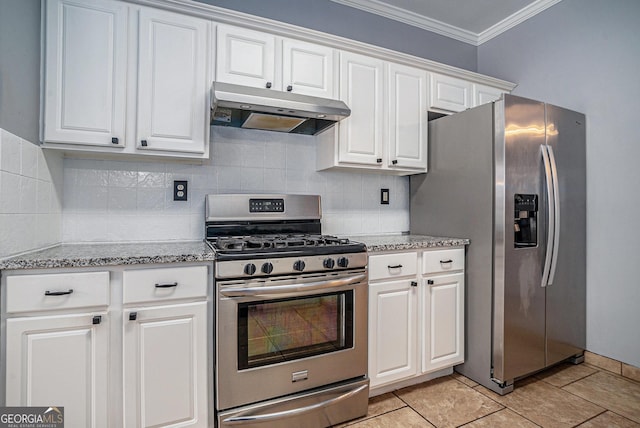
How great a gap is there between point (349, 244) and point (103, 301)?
120 cm

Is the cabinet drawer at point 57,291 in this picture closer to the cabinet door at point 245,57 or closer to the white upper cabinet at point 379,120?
the cabinet door at point 245,57

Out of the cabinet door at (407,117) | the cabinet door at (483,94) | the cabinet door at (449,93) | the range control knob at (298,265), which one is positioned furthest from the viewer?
the cabinet door at (483,94)

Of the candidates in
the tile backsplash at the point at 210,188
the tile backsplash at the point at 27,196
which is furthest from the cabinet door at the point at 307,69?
the tile backsplash at the point at 27,196

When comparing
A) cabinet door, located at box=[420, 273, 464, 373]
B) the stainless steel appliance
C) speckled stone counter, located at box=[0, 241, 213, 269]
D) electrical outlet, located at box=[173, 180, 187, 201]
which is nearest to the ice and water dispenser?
cabinet door, located at box=[420, 273, 464, 373]

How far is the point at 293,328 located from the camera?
5.66 feet

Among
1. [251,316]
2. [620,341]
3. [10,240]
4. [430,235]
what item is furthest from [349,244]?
[620,341]

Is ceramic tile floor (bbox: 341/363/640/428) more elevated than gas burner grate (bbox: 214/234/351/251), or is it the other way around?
gas burner grate (bbox: 214/234/351/251)

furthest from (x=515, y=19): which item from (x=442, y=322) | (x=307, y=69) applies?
(x=442, y=322)

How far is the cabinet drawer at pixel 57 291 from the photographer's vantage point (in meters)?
1.30

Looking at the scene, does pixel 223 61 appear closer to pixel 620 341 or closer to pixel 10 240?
pixel 10 240

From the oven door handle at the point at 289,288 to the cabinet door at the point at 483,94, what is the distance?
1879 millimetres

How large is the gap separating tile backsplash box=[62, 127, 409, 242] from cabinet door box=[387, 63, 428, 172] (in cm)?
34

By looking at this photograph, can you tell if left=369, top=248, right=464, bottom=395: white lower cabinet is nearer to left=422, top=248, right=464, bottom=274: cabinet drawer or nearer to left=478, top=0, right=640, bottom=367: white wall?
left=422, top=248, right=464, bottom=274: cabinet drawer

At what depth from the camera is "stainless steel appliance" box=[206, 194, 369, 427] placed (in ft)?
5.16
